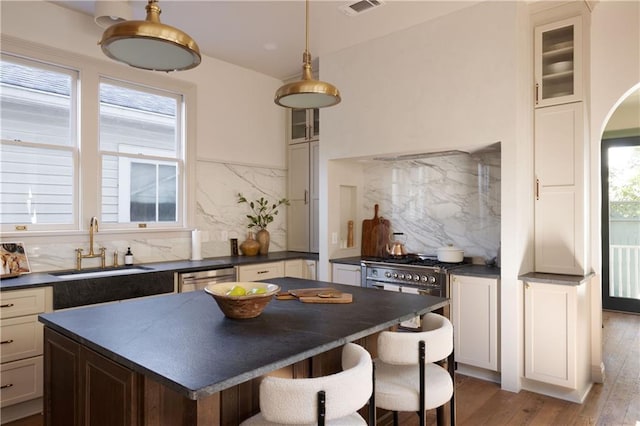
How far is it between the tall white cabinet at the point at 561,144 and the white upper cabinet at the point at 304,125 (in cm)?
249

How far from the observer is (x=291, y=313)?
2.04 meters

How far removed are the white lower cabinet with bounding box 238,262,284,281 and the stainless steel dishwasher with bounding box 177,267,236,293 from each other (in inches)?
4.1

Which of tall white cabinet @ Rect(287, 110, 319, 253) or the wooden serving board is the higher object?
tall white cabinet @ Rect(287, 110, 319, 253)

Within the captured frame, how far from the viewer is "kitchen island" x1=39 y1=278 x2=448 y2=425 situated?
4.34 ft

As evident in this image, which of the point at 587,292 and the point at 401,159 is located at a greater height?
the point at 401,159

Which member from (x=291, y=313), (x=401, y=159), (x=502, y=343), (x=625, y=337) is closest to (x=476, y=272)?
(x=502, y=343)

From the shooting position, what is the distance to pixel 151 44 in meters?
1.76

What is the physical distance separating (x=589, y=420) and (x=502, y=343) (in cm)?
72

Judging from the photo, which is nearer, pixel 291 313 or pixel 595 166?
pixel 291 313

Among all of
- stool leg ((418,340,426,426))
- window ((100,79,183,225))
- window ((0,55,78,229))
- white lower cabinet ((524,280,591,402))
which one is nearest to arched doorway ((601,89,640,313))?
white lower cabinet ((524,280,591,402))

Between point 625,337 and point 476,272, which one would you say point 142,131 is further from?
point 625,337

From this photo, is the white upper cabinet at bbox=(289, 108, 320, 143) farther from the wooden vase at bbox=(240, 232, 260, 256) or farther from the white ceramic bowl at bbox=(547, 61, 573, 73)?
the white ceramic bowl at bbox=(547, 61, 573, 73)

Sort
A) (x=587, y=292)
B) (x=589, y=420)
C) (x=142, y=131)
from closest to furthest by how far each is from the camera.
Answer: (x=589, y=420), (x=587, y=292), (x=142, y=131)

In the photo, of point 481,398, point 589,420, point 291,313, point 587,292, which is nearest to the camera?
point 291,313
